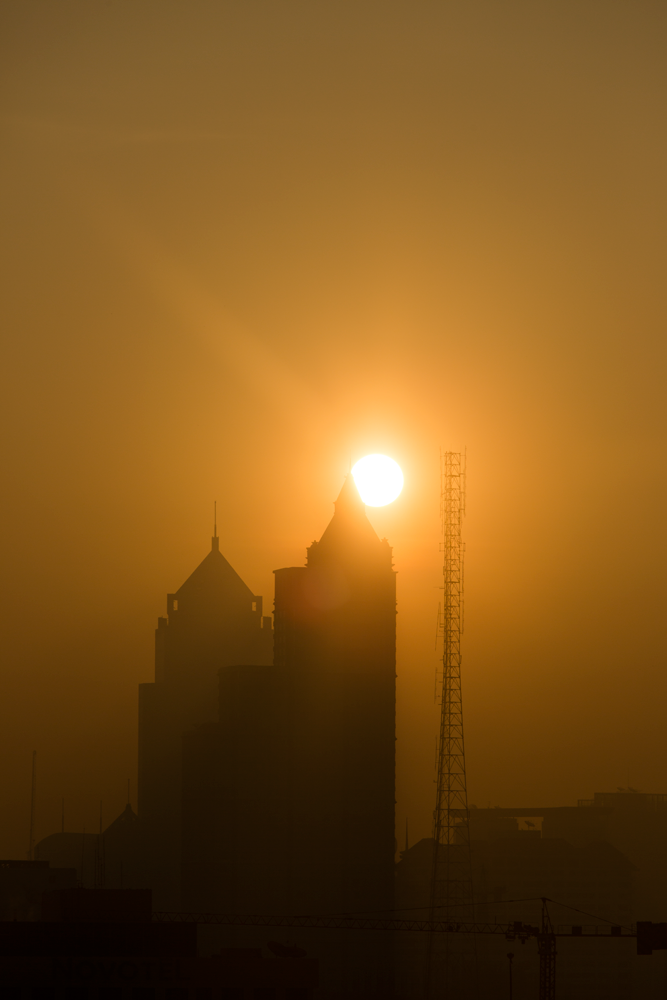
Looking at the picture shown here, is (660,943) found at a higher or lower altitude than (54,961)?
higher

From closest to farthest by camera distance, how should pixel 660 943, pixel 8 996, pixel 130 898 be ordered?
pixel 660 943 < pixel 8 996 < pixel 130 898

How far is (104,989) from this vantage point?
15662 cm

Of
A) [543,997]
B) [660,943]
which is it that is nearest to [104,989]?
[543,997]

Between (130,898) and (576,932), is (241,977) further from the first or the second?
(576,932)

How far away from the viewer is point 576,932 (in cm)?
17675

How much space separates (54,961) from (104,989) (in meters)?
5.89

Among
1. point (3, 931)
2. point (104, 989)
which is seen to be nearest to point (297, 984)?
point (104, 989)

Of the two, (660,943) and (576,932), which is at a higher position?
(660,943)

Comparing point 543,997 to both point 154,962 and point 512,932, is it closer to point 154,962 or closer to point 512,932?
point 512,932

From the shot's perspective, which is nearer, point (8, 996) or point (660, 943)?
point (660, 943)

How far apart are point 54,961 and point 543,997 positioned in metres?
49.5

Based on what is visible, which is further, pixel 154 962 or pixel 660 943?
pixel 154 962

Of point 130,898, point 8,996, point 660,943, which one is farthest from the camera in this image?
point 130,898

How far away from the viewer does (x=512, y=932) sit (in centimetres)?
17012
